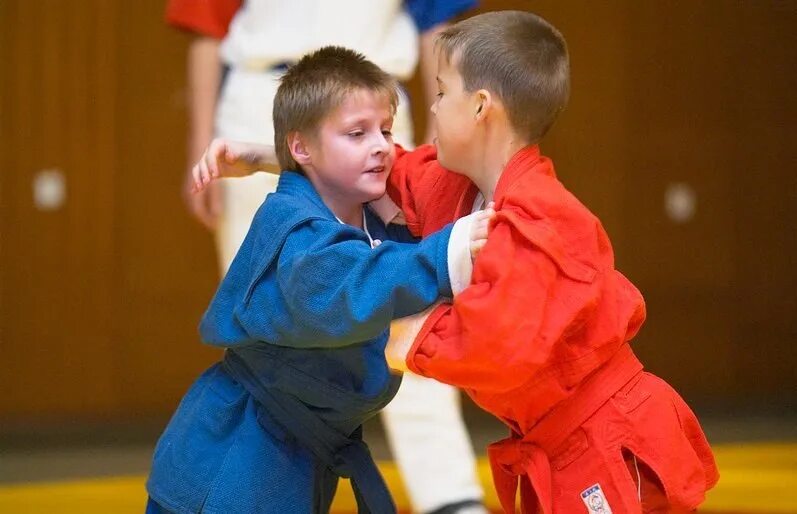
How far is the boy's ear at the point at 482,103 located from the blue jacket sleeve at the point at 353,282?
232mm

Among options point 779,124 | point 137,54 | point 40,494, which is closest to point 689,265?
point 779,124

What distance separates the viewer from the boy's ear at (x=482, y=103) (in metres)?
1.90

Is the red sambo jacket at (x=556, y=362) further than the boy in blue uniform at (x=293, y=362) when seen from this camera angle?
No

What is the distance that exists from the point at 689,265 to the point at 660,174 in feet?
1.70

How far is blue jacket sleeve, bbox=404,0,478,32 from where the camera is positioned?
2.94 meters

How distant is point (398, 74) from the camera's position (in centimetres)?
289

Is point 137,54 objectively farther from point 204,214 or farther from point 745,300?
point 745,300

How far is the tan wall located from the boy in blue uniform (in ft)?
10.7

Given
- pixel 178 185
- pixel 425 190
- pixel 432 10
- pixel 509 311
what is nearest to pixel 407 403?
pixel 425 190

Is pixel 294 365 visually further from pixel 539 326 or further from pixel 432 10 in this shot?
pixel 432 10

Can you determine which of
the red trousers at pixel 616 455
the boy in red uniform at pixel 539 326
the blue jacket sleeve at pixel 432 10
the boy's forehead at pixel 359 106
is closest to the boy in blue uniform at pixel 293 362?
the boy's forehead at pixel 359 106

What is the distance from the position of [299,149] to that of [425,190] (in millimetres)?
245

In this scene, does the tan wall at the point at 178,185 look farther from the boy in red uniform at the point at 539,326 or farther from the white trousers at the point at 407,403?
the boy in red uniform at the point at 539,326

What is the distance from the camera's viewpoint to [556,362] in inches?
72.6
